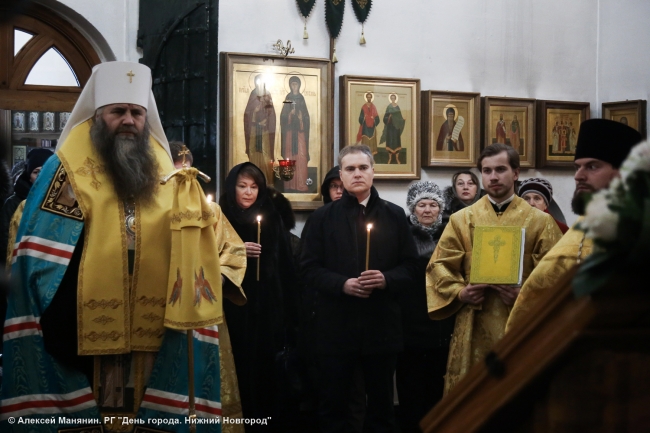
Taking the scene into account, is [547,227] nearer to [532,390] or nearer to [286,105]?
[532,390]

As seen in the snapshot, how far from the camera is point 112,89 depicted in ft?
12.5

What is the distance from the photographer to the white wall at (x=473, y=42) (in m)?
7.24

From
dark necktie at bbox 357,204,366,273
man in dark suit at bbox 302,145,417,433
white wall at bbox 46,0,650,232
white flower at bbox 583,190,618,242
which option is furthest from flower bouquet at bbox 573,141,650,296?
white wall at bbox 46,0,650,232

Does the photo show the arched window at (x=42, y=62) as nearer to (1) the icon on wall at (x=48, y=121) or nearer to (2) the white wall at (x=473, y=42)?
→ (1) the icon on wall at (x=48, y=121)

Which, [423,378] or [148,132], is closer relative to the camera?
[148,132]

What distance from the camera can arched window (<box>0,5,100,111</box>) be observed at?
22.6ft

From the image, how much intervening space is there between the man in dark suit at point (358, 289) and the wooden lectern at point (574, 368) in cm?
298

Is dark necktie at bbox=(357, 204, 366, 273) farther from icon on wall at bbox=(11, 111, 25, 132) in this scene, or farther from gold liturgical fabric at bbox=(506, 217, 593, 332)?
icon on wall at bbox=(11, 111, 25, 132)

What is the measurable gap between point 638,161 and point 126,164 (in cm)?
287

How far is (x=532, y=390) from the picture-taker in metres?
1.27

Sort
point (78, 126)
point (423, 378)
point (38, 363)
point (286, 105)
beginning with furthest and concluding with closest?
point (286, 105) → point (423, 378) → point (78, 126) → point (38, 363)

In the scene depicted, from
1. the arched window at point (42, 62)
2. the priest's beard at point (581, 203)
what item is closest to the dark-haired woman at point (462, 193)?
the arched window at point (42, 62)

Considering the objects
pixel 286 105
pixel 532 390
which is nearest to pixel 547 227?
pixel 532 390

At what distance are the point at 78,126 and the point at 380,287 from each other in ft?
6.05
